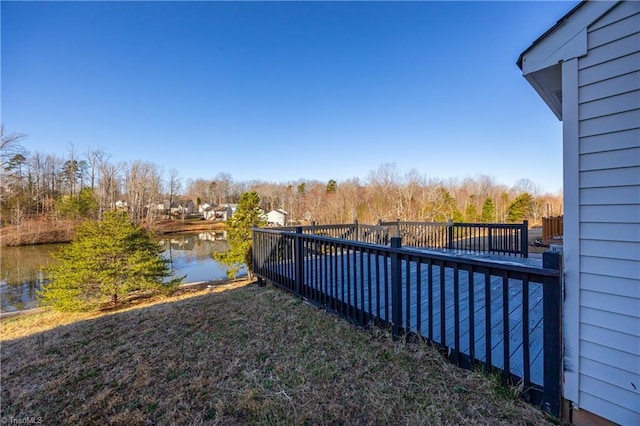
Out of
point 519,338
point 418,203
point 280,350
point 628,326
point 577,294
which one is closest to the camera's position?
point 628,326

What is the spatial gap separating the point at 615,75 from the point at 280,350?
9.89 feet

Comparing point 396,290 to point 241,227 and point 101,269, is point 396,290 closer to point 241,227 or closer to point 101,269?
point 101,269

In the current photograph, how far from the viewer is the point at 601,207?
1.50m

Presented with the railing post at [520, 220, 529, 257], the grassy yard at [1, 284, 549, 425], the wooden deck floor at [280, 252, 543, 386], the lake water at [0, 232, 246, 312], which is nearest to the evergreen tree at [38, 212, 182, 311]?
the lake water at [0, 232, 246, 312]

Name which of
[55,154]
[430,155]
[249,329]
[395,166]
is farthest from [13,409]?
[55,154]

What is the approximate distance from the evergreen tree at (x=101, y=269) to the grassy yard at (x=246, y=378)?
4.45m

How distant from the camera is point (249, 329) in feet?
9.89

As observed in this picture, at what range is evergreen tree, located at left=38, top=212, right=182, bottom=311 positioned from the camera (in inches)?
278

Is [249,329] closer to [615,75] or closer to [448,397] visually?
[448,397]

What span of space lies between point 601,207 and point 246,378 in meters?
2.58

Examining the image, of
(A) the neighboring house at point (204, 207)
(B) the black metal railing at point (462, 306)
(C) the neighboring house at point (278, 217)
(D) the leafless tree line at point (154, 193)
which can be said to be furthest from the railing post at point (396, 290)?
(A) the neighboring house at point (204, 207)

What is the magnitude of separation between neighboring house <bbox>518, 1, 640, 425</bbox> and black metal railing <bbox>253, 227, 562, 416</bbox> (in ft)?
0.47


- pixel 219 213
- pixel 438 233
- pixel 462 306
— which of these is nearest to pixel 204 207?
pixel 219 213

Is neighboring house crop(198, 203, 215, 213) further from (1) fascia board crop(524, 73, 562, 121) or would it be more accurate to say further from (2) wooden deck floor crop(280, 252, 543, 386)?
(1) fascia board crop(524, 73, 562, 121)
